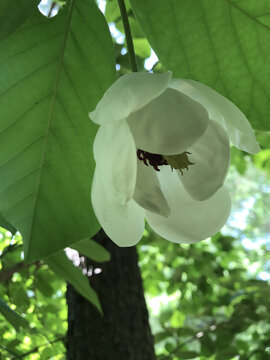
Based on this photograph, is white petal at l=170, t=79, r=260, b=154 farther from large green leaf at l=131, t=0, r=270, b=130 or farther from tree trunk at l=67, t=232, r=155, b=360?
tree trunk at l=67, t=232, r=155, b=360

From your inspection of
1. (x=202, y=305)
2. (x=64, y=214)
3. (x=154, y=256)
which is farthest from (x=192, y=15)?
(x=154, y=256)

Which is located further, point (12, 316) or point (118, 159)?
point (12, 316)

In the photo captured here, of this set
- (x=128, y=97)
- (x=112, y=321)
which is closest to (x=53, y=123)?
(x=128, y=97)

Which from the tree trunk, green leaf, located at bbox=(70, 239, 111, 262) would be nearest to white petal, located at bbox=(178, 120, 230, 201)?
green leaf, located at bbox=(70, 239, 111, 262)

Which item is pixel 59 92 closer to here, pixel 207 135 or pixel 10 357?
pixel 207 135

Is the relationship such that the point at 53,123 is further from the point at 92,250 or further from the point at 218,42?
the point at 92,250
